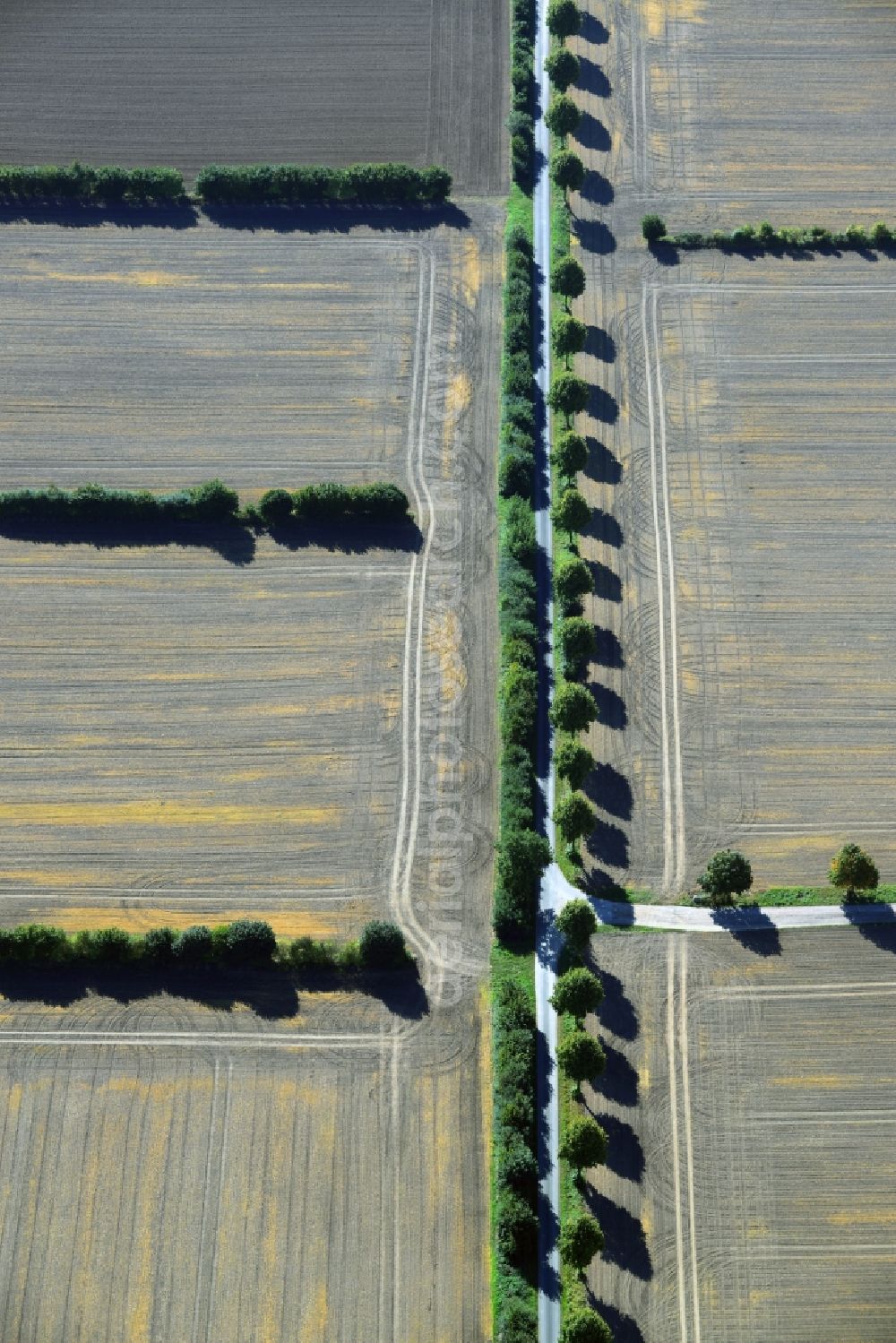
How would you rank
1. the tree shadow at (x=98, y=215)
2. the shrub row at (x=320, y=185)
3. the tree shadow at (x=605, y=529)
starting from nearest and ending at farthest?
the tree shadow at (x=605, y=529), the tree shadow at (x=98, y=215), the shrub row at (x=320, y=185)

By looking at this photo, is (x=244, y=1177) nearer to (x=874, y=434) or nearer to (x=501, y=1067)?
(x=501, y=1067)

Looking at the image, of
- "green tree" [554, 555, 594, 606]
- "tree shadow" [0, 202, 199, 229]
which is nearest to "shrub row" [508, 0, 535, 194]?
"tree shadow" [0, 202, 199, 229]

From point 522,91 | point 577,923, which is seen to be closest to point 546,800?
point 577,923

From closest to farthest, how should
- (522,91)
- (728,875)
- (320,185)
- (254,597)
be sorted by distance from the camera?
(728,875), (254,597), (320,185), (522,91)

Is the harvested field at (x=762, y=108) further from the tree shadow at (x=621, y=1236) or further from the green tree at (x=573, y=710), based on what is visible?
the tree shadow at (x=621, y=1236)

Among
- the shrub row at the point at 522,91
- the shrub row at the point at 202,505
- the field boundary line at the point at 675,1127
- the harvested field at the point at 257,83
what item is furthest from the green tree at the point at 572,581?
the harvested field at the point at 257,83

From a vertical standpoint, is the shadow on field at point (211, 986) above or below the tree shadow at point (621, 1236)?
above

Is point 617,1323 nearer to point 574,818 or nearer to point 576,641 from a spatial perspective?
point 574,818
